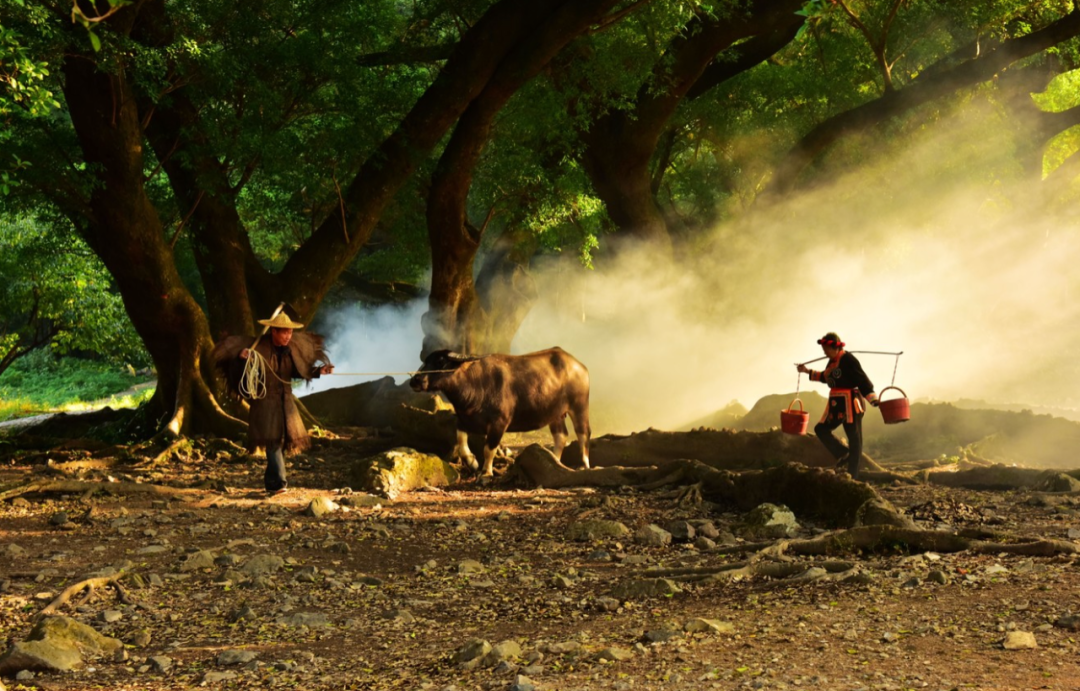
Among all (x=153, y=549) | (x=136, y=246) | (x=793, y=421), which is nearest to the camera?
(x=153, y=549)

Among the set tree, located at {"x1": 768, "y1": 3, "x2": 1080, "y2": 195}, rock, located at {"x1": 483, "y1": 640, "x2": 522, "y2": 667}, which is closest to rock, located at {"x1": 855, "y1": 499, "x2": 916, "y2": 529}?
rock, located at {"x1": 483, "y1": 640, "x2": 522, "y2": 667}

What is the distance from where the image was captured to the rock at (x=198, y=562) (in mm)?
8672

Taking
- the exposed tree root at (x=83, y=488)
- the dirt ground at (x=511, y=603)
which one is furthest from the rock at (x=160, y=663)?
the exposed tree root at (x=83, y=488)

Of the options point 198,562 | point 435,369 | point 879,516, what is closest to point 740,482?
point 879,516

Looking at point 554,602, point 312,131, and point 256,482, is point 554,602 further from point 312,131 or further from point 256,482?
point 312,131

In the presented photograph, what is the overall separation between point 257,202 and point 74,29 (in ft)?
19.0

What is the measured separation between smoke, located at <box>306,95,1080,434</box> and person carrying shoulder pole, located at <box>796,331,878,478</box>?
417 inches

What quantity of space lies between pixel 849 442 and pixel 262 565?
7.07 metres

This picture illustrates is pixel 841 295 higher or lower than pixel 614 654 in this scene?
higher

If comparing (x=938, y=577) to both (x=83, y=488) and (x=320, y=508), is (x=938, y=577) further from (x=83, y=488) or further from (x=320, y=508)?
(x=83, y=488)

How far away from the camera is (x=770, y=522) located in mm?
9727

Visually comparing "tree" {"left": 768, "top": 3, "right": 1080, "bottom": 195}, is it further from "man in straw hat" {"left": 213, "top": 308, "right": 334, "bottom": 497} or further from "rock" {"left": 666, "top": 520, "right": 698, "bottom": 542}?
"rock" {"left": 666, "top": 520, "right": 698, "bottom": 542}

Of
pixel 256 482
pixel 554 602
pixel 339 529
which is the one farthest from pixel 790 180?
pixel 554 602

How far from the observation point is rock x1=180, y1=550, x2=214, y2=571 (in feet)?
28.5
